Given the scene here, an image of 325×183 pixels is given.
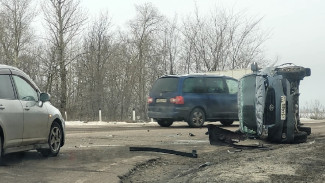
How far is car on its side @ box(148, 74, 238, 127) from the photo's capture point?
51.5ft

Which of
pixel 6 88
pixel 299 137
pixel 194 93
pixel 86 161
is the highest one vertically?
pixel 194 93

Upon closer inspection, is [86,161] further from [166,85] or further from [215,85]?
[215,85]

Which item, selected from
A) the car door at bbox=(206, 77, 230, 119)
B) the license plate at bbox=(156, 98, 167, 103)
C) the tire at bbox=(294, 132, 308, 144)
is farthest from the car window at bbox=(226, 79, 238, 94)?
the tire at bbox=(294, 132, 308, 144)

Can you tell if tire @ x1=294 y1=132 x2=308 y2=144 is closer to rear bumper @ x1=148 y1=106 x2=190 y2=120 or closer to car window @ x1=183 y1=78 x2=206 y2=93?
rear bumper @ x1=148 y1=106 x2=190 y2=120

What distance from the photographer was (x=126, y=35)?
47094 mm

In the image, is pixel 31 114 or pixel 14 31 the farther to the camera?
pixel 14 31

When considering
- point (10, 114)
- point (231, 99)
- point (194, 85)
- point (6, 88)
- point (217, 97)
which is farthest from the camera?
point (231, 99)

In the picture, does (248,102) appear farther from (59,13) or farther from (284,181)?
(59,13)

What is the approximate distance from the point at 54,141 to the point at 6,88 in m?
1.65

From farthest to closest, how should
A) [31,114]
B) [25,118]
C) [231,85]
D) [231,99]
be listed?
1. [231,85]
2. [231,99]
3. [31,114]
4. [25,118]

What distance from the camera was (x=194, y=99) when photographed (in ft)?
52.1

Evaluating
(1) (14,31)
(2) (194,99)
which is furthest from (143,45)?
(2) (194,99)

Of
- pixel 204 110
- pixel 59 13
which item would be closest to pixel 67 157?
pixel 204 110

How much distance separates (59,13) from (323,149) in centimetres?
3417
